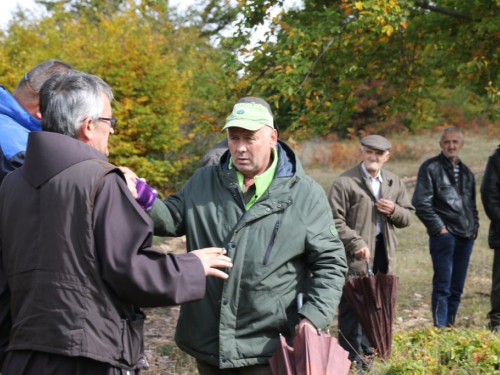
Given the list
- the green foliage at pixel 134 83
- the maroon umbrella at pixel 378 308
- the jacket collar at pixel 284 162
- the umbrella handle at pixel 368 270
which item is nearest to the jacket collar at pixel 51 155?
the jacket collar at pixel 284 162

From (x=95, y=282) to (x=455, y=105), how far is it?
38.2 metres

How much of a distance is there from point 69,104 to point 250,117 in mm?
1084

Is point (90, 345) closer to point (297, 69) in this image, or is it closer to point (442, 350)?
point (442, 350)

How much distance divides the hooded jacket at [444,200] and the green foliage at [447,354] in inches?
74.5

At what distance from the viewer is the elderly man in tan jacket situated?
5660 millimetres

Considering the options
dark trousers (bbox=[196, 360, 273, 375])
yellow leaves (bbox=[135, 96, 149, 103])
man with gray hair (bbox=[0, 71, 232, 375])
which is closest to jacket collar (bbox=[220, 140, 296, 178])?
dark trousers (bbox=[196, 360, 273, 375])

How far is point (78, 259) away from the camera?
2260mm

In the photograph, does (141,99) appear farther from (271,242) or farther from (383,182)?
(271,242)

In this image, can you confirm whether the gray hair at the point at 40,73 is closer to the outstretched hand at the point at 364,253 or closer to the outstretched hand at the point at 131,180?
the outstretched hand at the point at 131,180

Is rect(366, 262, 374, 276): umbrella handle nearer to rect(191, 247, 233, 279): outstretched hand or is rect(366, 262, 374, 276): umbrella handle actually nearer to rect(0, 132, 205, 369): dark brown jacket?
rect(191, 247, 233, 279): outstretched hand

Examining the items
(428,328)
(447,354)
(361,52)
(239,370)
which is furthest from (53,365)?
(361,52)

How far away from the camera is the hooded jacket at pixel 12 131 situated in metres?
3.10

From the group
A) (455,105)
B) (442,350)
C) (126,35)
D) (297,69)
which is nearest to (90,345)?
(442,350)

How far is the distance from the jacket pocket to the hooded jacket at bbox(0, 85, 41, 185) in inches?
45.5
